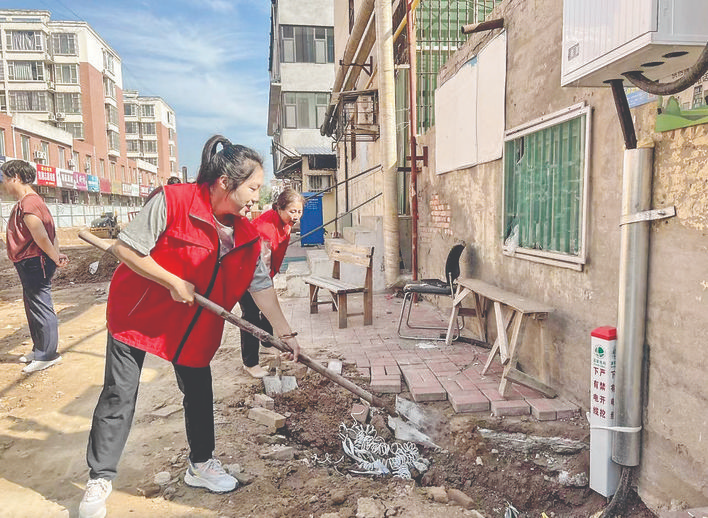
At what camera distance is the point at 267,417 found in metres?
3.39

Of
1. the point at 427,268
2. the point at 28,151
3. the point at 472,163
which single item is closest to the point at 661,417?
the point at 472,163

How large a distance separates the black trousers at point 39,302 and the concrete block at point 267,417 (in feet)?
8.62

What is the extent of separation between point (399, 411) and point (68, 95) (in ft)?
181

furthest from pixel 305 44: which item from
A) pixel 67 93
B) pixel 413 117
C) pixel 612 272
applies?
pixel 67 93

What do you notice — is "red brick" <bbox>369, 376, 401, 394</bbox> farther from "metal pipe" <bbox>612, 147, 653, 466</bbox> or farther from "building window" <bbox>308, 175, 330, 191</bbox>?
"building window" <bbox>308, 175, 330, 191</bbox>

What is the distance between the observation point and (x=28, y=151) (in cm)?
3566

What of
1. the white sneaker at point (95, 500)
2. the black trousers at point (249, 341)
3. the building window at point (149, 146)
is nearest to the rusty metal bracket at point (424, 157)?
the black trousers at point (249, 341)

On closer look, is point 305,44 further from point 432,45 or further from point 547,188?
point 547,188

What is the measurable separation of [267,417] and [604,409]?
218 cm

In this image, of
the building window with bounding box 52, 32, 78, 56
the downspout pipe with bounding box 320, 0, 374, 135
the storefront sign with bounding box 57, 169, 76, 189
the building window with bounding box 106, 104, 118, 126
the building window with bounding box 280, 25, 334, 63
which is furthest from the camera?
the building window with bounding box 106, 104, 118, 126

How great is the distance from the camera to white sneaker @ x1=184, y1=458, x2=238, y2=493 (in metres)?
2.57

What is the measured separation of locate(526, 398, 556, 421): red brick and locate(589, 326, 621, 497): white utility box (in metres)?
0.58

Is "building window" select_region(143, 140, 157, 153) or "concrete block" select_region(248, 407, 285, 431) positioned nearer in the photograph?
"concrete block" select_region(248, 407, 285, 431)

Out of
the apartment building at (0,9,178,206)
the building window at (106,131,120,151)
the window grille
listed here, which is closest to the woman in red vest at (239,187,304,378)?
the window grille
